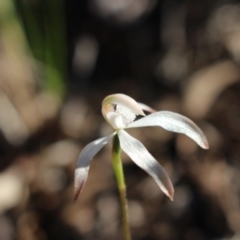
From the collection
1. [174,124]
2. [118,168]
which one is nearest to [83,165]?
[118,168]

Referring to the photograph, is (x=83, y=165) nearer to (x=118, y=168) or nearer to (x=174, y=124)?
(x=118, y=168)

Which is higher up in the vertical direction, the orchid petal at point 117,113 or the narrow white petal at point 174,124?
the orchid petal at point 117,113

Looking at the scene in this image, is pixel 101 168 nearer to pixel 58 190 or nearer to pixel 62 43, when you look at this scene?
pixel 58 190

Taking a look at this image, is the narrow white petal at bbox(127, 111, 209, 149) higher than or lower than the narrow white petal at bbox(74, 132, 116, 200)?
lower

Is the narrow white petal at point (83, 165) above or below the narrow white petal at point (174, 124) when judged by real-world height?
above

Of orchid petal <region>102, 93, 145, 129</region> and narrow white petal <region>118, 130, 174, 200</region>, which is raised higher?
orchid petal <region>102, 93, 145, 129</region>
